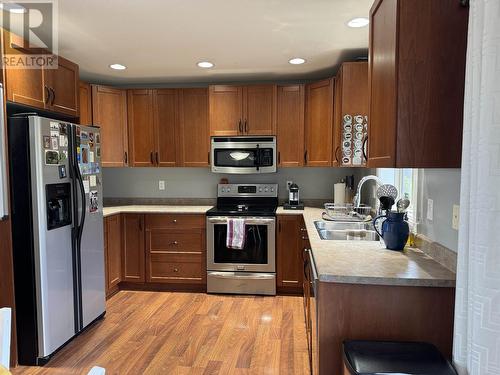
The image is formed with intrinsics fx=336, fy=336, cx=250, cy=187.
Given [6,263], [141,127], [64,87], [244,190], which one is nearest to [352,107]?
[244,190]

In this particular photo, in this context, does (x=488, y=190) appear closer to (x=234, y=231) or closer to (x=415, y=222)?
(x=415, y=222)

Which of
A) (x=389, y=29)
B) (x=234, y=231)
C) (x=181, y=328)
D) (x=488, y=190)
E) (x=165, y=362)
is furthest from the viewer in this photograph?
(x=234, y=231)

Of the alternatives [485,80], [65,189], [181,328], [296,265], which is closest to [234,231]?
[296,265]

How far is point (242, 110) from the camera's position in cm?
370

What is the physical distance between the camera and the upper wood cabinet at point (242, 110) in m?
3.68

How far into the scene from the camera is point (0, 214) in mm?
2078

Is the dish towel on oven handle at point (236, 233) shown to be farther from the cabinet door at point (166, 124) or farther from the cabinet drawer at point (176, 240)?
the cabinet door at point (166, 124)

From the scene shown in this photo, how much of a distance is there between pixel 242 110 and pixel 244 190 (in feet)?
3.11

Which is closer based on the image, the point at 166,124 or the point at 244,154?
the point at 244,154

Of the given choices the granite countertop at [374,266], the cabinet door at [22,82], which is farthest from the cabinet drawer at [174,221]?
the granite countertop at [374,266]

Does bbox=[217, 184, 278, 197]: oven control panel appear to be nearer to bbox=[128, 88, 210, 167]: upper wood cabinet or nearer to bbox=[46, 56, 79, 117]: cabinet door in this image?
bbox=[128, 88, 210, 167]: upper wood cabinet

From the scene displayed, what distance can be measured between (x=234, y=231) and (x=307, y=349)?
134 centimetres

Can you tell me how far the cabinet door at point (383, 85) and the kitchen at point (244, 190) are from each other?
1 centimetres

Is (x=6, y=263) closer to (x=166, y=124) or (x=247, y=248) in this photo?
(x=247, y=248)
